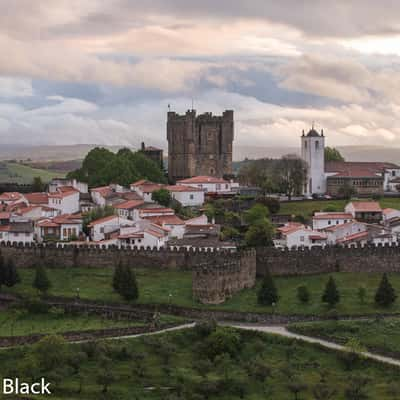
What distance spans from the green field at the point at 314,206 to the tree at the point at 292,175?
13.8ft

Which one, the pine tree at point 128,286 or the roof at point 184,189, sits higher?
the roof at point 184,189

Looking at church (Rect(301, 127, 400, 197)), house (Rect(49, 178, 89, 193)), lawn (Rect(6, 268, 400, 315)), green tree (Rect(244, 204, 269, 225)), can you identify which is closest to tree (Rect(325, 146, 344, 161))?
church (Rect(301, 127, 400, 197))

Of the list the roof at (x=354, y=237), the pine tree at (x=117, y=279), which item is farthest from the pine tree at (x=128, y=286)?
the roof at (x=354, y=237)

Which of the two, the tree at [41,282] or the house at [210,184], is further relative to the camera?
the house at [210,184]

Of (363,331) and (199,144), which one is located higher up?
(199,144)

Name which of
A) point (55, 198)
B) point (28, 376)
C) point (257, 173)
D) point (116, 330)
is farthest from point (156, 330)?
point (257, 173)

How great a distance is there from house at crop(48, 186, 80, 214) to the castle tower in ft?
73.4

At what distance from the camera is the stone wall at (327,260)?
59.9 m

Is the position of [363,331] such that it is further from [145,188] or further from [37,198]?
[37,198]

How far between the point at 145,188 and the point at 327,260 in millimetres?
27505

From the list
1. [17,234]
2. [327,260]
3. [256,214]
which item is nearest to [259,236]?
[327,260]

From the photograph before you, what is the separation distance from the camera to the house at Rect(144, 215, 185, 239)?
68.4m

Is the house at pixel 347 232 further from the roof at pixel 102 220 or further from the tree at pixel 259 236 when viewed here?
the roof at pixel 102 220

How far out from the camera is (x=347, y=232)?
226 feet
